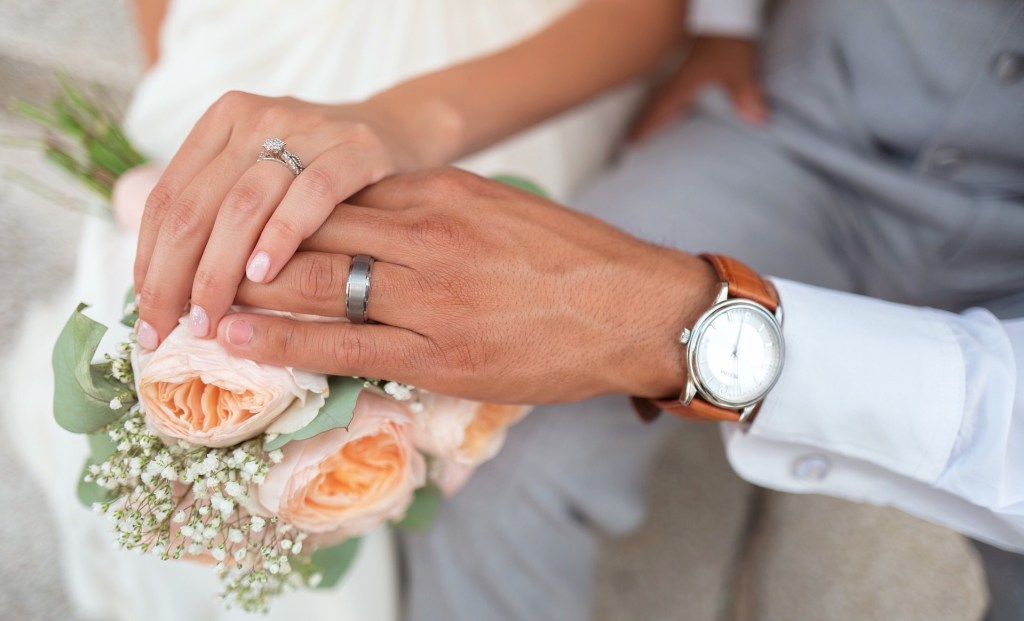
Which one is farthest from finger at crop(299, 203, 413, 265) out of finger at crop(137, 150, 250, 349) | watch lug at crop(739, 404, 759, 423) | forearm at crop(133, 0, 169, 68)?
forearm at crop(133, 0, 169, 68)

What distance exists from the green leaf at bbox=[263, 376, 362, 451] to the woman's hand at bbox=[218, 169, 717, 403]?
0.03 m

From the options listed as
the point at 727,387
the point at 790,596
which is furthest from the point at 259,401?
the point at 790,596

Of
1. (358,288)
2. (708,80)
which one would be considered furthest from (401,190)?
(708,80)

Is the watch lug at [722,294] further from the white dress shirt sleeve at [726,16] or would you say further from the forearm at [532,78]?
the white dress shirt sleeve at [726,16]

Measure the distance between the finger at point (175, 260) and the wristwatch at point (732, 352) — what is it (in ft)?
1.77

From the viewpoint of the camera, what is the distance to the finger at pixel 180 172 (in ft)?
2.35

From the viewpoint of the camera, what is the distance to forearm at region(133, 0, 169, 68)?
132cm

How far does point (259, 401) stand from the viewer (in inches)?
24.7

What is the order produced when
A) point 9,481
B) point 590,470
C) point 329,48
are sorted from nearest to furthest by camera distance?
point 9,481 < point 590,470 < point 329,48

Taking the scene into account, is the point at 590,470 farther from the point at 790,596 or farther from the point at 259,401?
the point at 259,401

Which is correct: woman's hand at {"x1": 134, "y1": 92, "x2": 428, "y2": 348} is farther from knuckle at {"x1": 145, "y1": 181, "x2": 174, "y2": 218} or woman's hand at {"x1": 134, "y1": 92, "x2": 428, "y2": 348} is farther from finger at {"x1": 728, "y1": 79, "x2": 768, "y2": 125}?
finger at {"x1": 728, "y1": 79, "x2": 768, "y2": 125}

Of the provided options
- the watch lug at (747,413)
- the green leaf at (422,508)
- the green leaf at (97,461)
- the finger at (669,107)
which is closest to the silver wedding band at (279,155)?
the green leaf at (97,461)

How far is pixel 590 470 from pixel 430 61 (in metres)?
0.85

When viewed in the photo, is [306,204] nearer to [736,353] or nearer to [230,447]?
[230,447]
